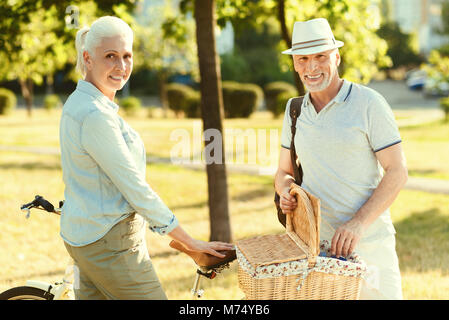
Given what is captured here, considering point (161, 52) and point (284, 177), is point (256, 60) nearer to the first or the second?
point (161, 52)

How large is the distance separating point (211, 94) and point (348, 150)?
403cm

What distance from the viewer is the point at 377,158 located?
2697mm

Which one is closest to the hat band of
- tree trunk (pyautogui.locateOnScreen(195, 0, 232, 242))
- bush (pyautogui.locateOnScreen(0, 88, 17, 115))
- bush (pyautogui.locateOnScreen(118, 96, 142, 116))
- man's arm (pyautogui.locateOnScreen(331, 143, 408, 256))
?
man's arm (pyautogui.locateOnScreen(331, 143, 408, 256))

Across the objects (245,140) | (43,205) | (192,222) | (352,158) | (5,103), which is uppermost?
(352,158)

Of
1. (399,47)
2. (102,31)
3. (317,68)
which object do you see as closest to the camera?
(102,31)

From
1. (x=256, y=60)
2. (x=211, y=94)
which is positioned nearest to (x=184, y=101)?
(x=256, y=60)

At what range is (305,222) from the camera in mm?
2438

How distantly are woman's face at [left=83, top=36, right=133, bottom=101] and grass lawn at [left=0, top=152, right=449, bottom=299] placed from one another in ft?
10.9

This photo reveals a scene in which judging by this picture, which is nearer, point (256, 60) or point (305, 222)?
point (305, 222)

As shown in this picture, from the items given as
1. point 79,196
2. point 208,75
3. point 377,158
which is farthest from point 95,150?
point 208,75

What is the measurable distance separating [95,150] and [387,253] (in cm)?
145

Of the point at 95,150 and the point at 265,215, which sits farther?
the point at 265,215

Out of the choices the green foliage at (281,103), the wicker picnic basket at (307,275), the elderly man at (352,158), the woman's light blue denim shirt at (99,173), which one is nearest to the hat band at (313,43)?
the elderly man at (352,158)

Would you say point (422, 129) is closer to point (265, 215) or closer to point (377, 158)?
point (265, 215)
